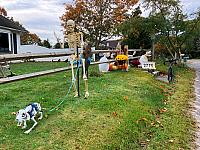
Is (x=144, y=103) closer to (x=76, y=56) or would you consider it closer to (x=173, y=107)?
(x=173, y=107)

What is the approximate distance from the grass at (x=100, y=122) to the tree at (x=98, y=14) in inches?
1065

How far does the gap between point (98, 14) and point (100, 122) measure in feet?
101

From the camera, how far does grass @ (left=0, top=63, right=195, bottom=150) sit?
13.4 feet

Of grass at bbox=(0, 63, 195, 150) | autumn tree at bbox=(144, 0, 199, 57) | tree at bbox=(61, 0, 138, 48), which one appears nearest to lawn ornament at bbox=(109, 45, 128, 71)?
grass at bbox=(0, 63, 195, 150)

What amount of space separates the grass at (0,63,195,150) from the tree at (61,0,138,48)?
27051 millimetres

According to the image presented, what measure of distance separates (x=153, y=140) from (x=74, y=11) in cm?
3096

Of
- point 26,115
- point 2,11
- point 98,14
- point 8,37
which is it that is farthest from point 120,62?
point 2,11

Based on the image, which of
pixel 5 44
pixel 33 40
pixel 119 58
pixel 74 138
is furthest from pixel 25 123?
pixel 33 40

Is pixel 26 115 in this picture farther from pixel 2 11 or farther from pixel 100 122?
pixel 2 11

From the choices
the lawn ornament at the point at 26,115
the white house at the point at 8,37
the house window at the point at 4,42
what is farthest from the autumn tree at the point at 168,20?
the lawn ornament at the point at 26,115

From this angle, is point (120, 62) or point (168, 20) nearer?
point (120, 62)

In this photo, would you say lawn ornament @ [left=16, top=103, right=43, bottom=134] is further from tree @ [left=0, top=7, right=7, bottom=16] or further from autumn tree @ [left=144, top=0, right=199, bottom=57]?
tree @ [left=0, top=7, right=7, bottom=16]

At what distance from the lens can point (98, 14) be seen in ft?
114

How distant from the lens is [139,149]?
441 cm
